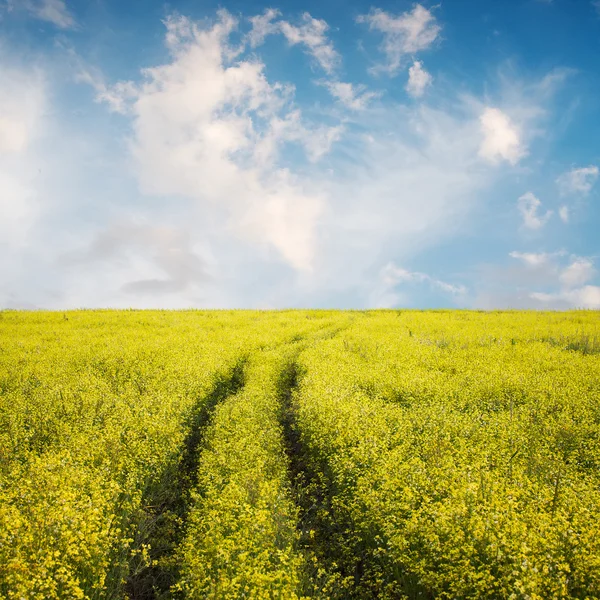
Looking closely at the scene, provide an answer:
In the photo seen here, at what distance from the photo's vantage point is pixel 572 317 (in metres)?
41.1

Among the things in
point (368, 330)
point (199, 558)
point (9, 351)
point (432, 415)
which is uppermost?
point (368, 330)

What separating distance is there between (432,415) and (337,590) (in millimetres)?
7551

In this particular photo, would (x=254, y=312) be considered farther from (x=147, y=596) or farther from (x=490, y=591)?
(x=490, y=591)

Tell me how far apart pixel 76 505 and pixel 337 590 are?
586cm

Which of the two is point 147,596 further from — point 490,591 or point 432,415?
point 432,415

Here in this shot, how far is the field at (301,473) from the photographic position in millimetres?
7422

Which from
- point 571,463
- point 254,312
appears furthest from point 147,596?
point 254,312

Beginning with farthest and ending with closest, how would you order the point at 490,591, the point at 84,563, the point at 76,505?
the point at 76,505, the point at 84,563, the point at 490,591

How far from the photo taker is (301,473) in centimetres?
1320

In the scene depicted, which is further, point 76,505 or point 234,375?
point 234,375

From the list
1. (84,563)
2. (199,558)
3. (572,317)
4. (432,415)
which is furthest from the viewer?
(572,317)

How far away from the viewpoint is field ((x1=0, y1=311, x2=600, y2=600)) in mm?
7422

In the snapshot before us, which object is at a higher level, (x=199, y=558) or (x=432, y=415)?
(x=432, y=415)

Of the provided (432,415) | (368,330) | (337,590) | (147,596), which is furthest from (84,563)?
(368,330)
